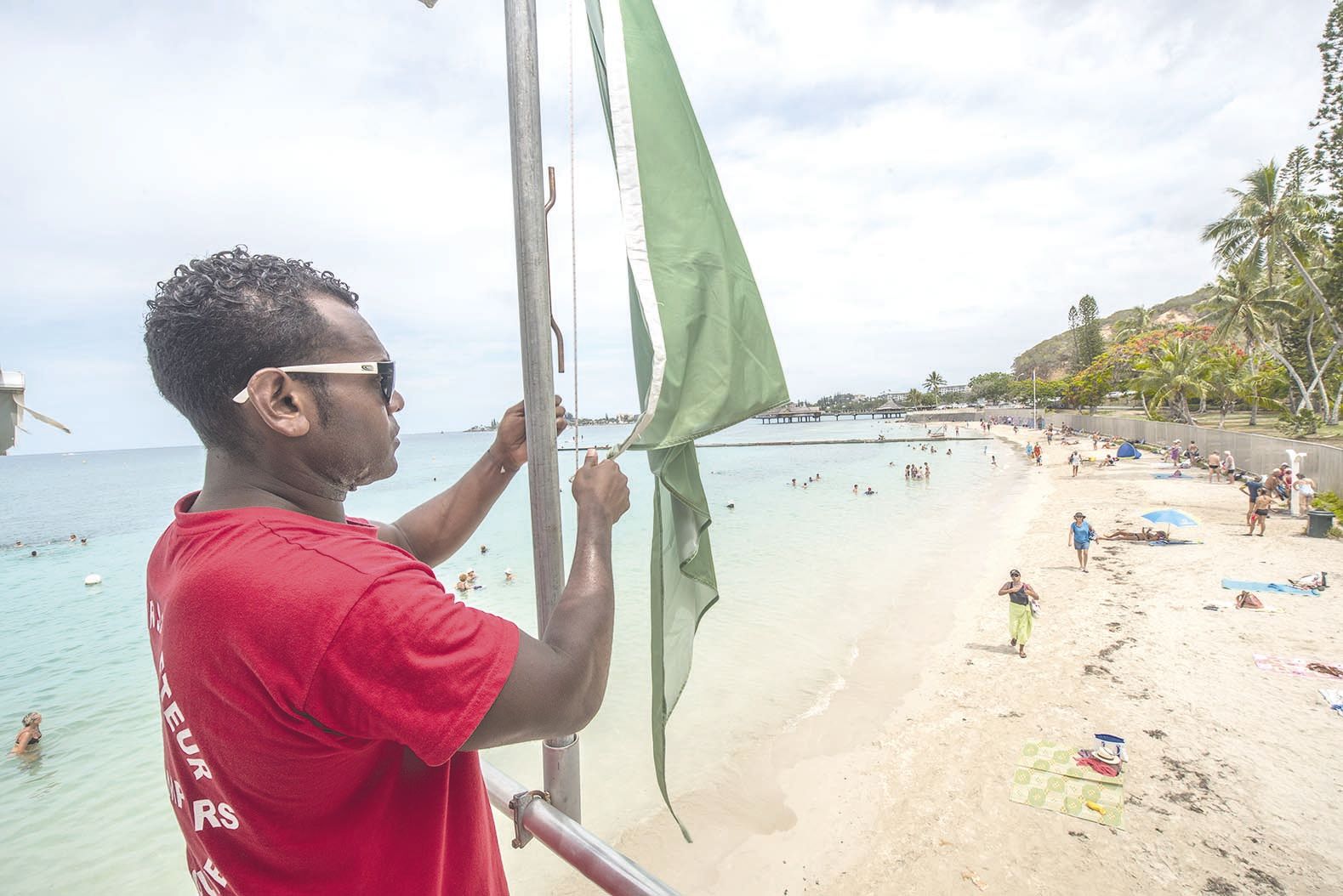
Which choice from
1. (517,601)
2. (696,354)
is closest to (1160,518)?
(517,601)

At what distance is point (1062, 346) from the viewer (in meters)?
152

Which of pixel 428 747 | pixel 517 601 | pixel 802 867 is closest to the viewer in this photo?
pixel 428 747

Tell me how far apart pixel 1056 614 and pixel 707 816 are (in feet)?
29.2

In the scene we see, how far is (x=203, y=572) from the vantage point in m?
0.90

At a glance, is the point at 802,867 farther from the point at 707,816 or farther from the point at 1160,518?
the point at 1160,518

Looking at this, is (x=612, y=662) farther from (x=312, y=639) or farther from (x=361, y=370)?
(x=312, y=639)

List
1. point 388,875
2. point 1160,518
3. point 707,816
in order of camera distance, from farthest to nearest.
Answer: point 1160,518 < point 707,816 < point 388,875

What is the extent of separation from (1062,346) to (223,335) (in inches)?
7080

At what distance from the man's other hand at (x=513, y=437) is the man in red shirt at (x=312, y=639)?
537 mm

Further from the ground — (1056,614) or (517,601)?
(1056,614)

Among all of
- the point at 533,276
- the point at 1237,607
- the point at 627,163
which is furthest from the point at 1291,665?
the point at 533,276

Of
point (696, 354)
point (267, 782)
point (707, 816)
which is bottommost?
point (707, 816)

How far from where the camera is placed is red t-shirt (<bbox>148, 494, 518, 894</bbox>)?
86 cm

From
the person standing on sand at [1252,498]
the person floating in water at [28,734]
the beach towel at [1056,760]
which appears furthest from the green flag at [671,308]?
the person standing on sand at [1252,498]
